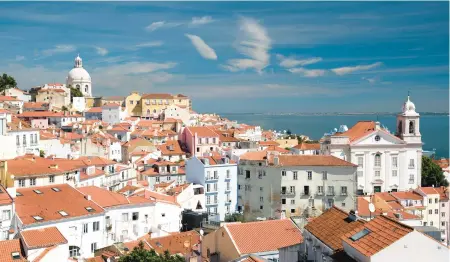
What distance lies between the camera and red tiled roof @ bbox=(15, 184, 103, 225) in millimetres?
21219

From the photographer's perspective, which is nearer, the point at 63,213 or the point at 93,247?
the point at 63,213

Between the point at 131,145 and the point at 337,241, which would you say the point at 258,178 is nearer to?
the point at 131,145

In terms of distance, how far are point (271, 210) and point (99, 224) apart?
13635 mm

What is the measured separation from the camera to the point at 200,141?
52.1 meters

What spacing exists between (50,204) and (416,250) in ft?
55.0

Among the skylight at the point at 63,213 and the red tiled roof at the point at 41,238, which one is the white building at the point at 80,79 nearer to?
the skylight at the point at 63,213

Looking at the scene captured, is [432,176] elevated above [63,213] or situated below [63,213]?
below

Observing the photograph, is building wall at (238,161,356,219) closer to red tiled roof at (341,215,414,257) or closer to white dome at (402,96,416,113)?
white dome at (402,96,416,113)

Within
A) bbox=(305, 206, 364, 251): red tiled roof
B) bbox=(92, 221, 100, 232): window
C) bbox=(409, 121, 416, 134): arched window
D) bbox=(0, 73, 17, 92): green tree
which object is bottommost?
bbox=(92, 221, 100, 232): window

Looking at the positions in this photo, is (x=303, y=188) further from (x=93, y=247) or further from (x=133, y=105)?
(x=133, y=105)

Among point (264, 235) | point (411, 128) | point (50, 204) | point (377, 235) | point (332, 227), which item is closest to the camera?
point (377, 235)

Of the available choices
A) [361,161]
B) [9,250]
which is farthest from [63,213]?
[361,161]

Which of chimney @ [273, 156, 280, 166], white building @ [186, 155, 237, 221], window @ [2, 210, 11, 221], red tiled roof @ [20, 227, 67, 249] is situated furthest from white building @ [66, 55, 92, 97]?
red tiled roof @ [20, 227, 67, 249]

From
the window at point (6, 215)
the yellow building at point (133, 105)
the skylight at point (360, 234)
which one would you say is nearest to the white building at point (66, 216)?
the window at point (6, 215)
